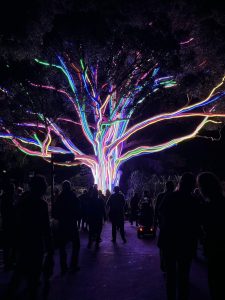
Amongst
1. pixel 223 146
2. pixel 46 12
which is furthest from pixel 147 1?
pixel 223 146

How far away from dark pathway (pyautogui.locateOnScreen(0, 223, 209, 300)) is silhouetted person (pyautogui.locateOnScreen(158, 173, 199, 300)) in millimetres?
907

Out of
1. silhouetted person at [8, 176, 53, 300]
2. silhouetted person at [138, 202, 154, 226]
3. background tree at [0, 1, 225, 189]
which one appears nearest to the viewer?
silhouetted person at [8, 176, 53, 300]

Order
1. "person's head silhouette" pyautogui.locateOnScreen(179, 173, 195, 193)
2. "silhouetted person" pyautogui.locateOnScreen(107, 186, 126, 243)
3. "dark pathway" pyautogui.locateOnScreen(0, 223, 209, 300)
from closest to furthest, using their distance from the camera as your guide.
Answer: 1. "person's head silhouette" pyautogui.locateOnScreen(179, 173, 195, 193)
2. "dark pathway" pyautogui.locateOnScreen(0, 223, 209, 300)
3. "silhouetted person" pyautogui.locateOnScreen(107, 186, 126, 243)

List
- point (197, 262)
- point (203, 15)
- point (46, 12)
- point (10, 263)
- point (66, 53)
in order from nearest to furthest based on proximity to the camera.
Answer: point (10, 263) < point (197, 262) < point (203, 15) < point (46, 12) < point (66, 53)

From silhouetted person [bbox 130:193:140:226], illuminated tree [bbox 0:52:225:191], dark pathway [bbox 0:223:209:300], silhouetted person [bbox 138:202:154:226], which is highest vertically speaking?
illuminated tree [bbox 0:52:225:191]

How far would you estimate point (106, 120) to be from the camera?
21.1m

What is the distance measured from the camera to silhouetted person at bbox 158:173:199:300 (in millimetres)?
4789

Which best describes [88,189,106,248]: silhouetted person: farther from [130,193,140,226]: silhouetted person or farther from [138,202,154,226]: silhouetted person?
[130,193,140,226]: silhouetted person

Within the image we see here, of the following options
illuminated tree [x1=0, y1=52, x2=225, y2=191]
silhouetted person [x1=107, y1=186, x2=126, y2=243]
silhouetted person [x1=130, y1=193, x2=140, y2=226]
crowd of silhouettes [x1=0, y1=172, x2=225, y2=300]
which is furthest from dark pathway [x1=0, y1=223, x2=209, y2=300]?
illuminated tree [x1=0, y1=52, x2=225, y2=191]

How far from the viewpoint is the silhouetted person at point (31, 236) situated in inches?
175

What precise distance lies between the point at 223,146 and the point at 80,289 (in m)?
25.4

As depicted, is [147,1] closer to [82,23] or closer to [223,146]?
[82,23]

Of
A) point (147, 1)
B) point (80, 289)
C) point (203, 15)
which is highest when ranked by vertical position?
point (147, 1)

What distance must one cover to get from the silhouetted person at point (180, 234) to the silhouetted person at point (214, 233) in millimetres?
677
